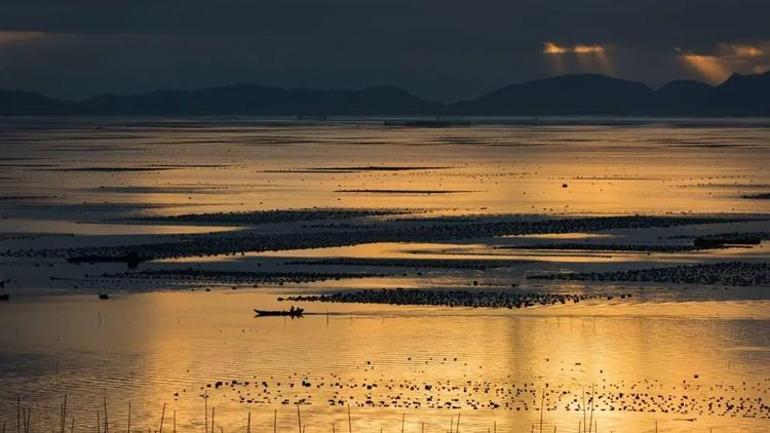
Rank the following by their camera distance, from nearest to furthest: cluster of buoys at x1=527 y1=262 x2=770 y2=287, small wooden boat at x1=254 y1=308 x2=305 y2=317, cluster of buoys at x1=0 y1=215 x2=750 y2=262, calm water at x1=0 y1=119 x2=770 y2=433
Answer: calm water at x1=0 y1=119 x2=770 y2=433 → small wooden boat at x1=254 y1=308 x2=305 y2=317 → cluster of buoys at x1=527 y1=262 x2=770 y2=287 → cluster of buoys at x1=0 y1=215 x2=750 y2=262

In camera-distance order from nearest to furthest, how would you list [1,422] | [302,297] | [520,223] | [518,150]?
1. [1,422]
2. [302,297]
3. [520,223]
4. [518,150]

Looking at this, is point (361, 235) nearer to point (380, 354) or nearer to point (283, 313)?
point (283, 313)

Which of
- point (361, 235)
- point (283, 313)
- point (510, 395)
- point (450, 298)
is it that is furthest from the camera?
point (361, 235)

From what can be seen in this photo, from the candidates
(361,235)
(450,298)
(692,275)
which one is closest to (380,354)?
(450,298)

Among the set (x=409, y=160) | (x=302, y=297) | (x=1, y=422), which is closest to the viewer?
(x=1, y=422)

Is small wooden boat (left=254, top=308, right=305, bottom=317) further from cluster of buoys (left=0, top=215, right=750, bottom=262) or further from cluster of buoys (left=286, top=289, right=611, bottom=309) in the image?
cluster of buoys (left=0, top=215, right=750, bottom=262)

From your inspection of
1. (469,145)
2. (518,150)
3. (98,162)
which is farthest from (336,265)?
(469,145)

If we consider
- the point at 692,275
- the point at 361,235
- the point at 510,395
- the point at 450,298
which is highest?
the point at 361,235

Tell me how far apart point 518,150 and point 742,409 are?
11746 cm

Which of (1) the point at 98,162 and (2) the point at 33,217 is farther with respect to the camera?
(1) the point at 98,162

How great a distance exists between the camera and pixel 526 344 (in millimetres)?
31750

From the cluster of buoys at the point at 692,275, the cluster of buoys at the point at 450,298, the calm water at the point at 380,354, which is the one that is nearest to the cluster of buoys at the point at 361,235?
Answer: the calm water at the point at 380,354

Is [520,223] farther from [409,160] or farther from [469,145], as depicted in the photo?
[469,145]

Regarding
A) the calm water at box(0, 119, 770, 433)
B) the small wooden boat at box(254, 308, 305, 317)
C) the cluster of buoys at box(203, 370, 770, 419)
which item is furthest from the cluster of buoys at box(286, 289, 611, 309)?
the cluster of buoys at box(203, 370, 770, 419)
